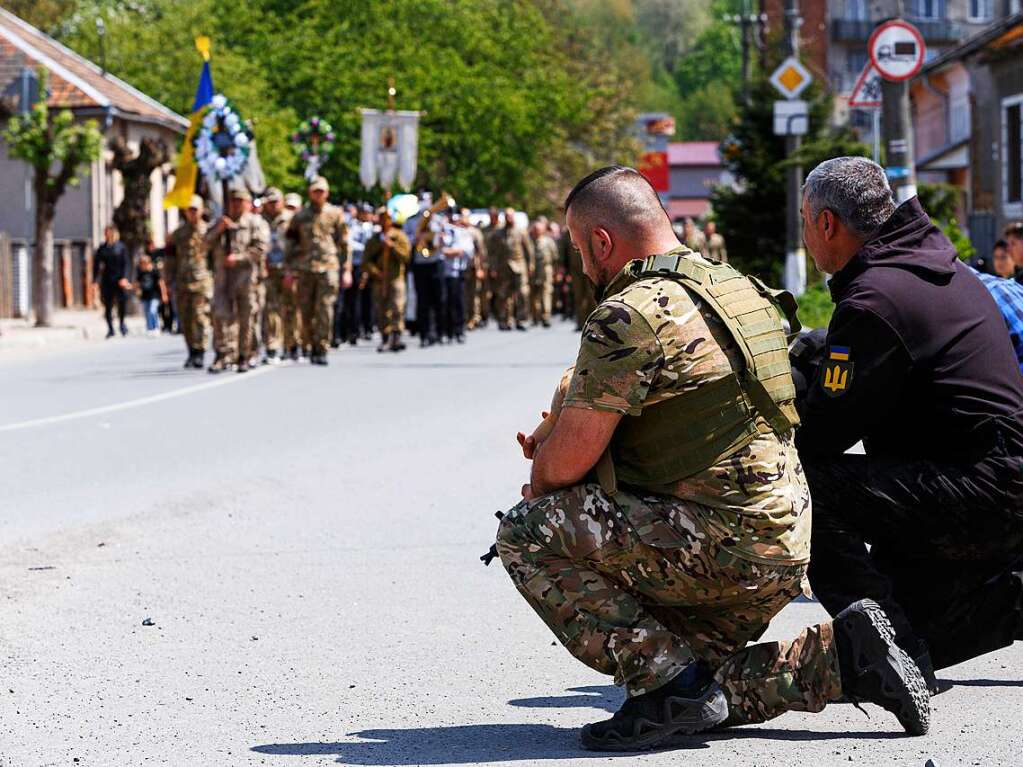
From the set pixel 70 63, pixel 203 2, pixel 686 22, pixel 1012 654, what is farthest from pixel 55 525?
pixel 686 22

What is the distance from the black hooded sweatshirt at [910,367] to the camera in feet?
17.4

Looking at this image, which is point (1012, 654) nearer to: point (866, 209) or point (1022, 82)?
point (866, 209)

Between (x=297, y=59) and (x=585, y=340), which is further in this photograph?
(x=297, y=59)

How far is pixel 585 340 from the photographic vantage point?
15.7 ft

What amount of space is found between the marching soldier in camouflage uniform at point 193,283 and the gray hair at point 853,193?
632 inches

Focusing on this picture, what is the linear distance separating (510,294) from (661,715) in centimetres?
2902

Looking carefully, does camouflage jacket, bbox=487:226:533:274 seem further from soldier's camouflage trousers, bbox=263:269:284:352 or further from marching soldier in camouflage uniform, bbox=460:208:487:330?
soldier's camouflage trousers, bbox=263:269:284:352

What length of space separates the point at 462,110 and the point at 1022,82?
26643mm

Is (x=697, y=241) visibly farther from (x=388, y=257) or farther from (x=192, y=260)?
(x=192, y=260)

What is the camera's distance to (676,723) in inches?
194

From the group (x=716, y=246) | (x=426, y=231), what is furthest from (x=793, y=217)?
(x=716, y=246)

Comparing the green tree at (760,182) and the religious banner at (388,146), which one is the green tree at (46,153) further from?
the green tree at (760,182)

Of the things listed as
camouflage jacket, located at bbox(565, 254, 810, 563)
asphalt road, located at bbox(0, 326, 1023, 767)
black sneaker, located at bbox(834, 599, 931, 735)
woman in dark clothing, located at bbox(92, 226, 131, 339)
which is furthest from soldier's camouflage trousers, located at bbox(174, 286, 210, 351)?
black sneaker, located at bbox(834, 599, 931, 735)

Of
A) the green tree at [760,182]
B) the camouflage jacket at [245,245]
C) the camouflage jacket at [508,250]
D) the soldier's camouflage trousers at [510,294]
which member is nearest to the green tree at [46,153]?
the camouflage jacket at [508,250]
